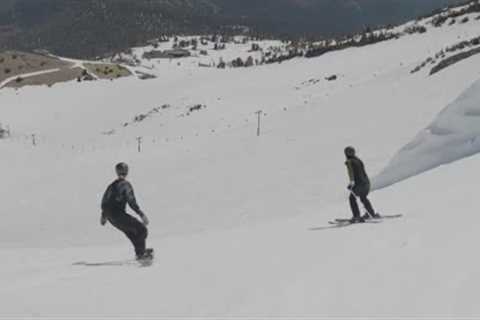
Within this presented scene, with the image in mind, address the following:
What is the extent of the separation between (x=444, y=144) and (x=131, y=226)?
1200 cm

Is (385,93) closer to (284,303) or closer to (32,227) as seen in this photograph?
(32,227)

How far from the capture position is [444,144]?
22000 mm

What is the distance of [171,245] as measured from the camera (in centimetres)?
1733

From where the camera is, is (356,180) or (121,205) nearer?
(121,205)

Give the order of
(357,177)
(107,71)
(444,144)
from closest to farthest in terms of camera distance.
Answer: (357,177) < (444,144) < (107,71)

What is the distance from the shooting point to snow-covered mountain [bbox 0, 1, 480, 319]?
35.9 ft

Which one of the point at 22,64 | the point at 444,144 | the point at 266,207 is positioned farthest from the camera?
the point at 22,64

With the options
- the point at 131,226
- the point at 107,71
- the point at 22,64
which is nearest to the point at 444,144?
the point at 131,226

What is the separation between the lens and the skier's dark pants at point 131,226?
1398 cm

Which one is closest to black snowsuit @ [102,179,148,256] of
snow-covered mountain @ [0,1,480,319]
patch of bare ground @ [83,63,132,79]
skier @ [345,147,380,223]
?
snow-covered mountain @ [0,1,480,319]

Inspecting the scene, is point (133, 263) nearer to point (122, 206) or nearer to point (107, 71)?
point (122, 206)

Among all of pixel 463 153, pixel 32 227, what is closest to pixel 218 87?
pixel 32 227

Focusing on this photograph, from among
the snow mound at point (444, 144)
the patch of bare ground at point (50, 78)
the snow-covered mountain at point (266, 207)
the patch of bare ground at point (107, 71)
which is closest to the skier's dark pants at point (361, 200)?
the snow-covered mountain at point (266, 207)

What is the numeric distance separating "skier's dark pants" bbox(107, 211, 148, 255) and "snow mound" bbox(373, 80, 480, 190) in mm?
10580
